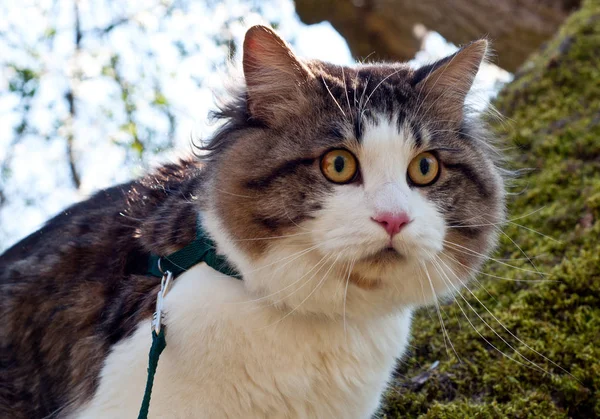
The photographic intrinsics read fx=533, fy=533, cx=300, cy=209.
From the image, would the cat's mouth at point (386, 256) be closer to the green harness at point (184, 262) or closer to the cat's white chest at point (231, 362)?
the cat's white chest at point (231, 362)

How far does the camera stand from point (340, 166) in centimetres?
171

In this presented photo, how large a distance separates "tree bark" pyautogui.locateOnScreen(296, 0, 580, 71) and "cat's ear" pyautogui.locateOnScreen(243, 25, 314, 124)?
392 cm

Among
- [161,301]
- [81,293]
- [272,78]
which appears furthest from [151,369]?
[272,78]

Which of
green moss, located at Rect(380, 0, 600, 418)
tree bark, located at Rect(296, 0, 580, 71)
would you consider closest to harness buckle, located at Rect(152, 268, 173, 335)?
green moss, located at Rect(380, 0, 600, 418)

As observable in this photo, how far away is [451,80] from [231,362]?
1.33 metres

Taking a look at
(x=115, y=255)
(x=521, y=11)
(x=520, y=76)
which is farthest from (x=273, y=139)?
(x=521, y=11)

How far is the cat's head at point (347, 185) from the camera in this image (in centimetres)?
164

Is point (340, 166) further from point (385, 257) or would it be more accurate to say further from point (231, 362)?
point (231, 362)

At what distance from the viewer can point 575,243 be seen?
269 centimetres

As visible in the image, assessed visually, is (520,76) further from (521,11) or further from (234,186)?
(234,186)

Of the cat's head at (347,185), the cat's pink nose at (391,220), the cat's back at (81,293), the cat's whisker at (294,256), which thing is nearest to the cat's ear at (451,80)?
the cat's head at (347,185)

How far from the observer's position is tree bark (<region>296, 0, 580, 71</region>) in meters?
6.06

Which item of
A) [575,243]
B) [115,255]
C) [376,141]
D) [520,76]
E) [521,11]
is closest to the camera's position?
[376,141]

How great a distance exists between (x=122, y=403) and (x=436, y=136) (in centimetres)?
140
